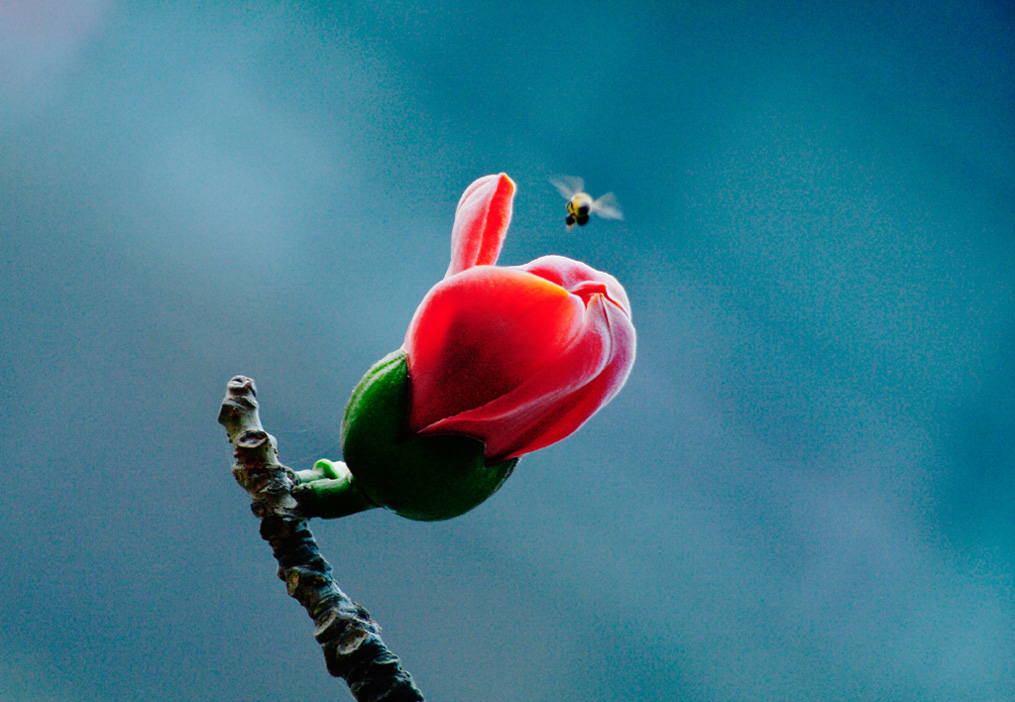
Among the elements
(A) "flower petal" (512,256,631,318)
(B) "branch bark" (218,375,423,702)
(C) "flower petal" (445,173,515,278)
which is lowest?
(B) "branch bark" (218,375,423,702)

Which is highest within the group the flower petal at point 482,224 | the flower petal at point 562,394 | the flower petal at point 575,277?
the flower petal at point 482,224

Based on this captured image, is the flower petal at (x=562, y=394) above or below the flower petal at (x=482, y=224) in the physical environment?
below

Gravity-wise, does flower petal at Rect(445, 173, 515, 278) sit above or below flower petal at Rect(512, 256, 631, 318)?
above
